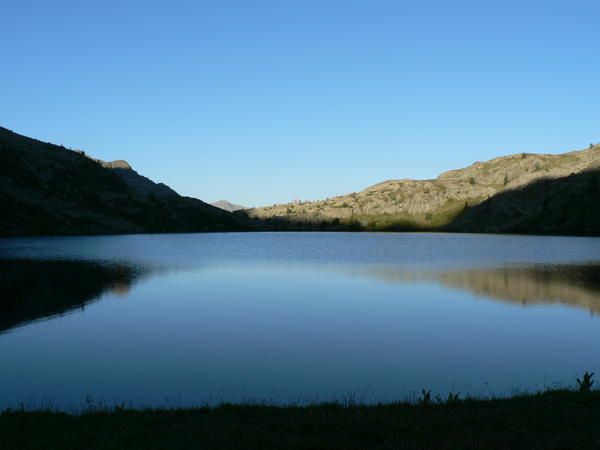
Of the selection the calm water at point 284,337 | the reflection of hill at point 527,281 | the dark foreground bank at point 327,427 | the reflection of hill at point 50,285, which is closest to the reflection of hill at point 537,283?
the reflection of hill at point 527,281

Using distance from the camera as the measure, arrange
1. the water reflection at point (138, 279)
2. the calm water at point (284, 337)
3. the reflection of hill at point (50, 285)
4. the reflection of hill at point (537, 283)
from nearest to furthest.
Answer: the calm water at point (284, 337) → the reflection of hill at point (50, 285) → the water reflection at point (138, 279) → the reflection of hill at point (537, 283)

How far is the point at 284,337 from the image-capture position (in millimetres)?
35344

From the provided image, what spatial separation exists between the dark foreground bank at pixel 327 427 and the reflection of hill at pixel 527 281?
3520 centimetres

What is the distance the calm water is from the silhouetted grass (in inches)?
153

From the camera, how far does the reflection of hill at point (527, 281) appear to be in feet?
176

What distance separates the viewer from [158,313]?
4544 centimetres

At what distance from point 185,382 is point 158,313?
21889mm

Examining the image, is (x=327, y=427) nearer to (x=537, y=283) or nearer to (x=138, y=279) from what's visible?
(x=537, y=283)

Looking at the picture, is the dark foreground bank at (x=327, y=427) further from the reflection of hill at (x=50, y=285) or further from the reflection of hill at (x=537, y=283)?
Answer: the reflection of hill at (x=537, y=283)

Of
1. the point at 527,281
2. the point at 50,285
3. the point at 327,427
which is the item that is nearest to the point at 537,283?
the point at 527,281

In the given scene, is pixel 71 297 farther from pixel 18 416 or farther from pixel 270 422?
pixel 270 422

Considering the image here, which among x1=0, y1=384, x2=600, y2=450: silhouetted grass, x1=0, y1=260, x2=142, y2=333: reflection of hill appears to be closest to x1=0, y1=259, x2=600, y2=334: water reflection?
x1=0, y1=260, x2=142, y2=333: reflection of hill

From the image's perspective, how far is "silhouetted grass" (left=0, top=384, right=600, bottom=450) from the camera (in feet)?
48.5

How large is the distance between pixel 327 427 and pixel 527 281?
201 feet
